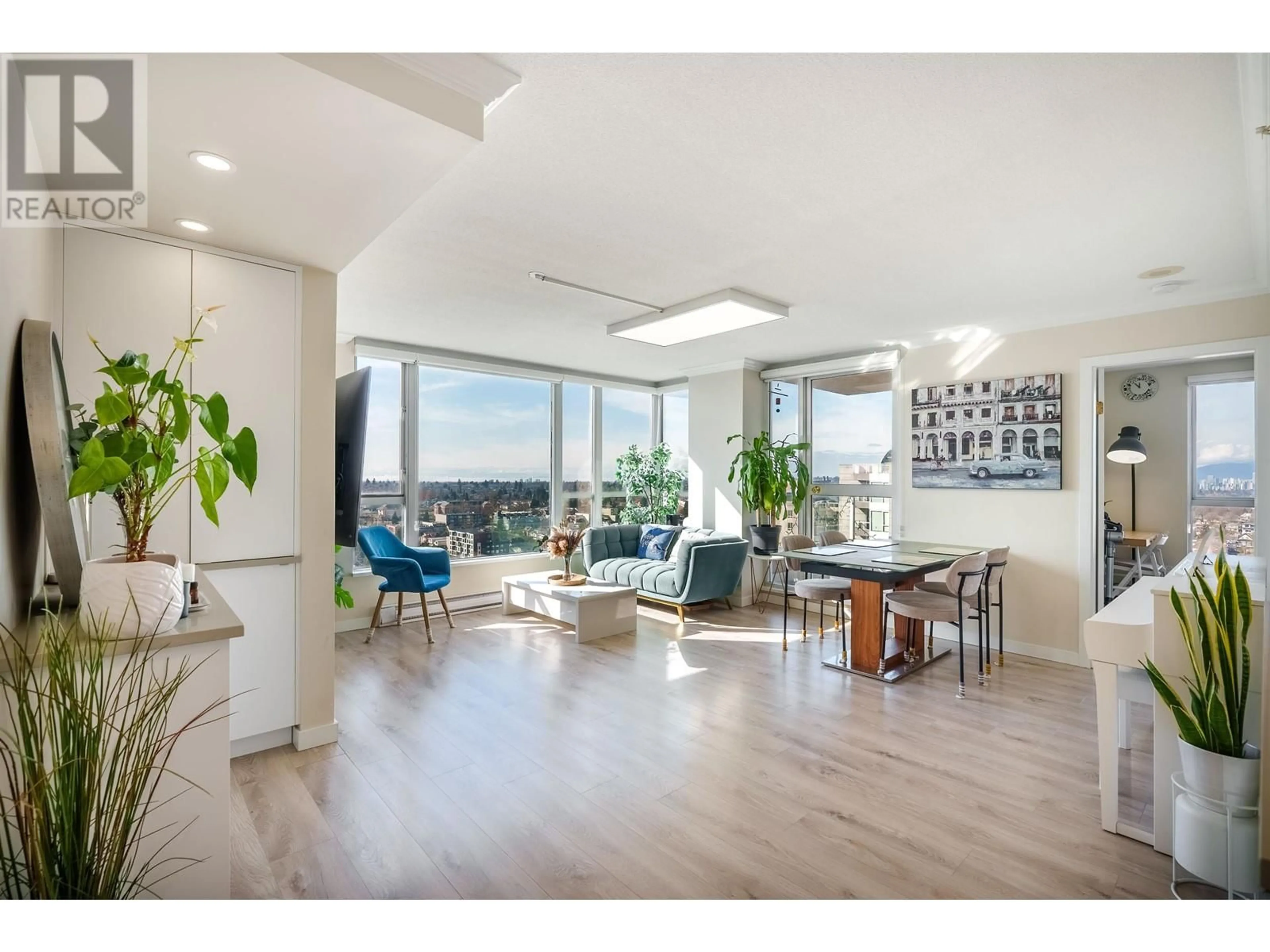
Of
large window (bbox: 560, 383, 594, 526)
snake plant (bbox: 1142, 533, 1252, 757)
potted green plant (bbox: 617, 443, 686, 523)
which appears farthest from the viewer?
potted green plant (bbox: 617, 443, 686, 523)

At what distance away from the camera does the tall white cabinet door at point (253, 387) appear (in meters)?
2.63

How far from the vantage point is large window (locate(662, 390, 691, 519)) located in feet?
24.1

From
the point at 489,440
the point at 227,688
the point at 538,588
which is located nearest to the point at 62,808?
the point at 227,688

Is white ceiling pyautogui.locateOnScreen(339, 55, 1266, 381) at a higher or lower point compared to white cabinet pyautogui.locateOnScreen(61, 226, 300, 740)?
higher

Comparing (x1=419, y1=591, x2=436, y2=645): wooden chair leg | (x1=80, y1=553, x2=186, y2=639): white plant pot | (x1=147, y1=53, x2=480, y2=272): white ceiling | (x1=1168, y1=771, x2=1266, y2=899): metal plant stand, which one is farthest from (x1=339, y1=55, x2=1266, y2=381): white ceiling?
(x1=419, y1=591, x2=436, y2=645): wooden chair leg

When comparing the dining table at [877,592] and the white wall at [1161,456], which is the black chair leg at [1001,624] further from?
the white wall at [1161,456]

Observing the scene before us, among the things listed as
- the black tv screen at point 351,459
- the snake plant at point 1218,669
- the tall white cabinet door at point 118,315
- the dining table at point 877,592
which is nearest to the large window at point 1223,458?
the dining table at point 877,592

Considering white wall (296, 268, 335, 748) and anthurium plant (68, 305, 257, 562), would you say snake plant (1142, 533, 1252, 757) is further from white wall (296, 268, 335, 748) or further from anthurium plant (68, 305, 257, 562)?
white wall (296, 268, 335, 748)

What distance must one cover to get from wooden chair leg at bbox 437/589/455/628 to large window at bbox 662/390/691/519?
9.75 feet

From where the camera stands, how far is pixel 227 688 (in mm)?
1477

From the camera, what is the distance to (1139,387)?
6.23 meters

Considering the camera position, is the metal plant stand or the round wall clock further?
the round wall clock

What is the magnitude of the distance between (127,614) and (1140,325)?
215 inches
